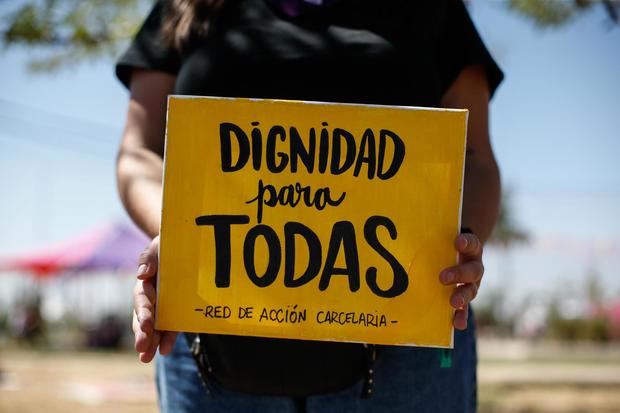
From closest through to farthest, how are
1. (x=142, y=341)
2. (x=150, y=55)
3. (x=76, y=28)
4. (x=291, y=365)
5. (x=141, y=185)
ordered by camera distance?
(x=142, y=341)
(x=291, y=365)
(x=141, y=185)
(x=150, y=55)
(x=76, y=28)

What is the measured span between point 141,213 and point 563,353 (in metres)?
19.8

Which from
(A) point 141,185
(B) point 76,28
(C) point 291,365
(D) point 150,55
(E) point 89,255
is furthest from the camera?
(E) point 89,255

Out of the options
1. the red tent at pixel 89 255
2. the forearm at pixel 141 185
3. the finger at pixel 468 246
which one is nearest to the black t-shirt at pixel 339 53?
the forearm at pixel 141 185

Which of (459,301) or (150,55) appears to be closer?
(459,301)

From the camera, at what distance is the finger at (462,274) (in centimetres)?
110

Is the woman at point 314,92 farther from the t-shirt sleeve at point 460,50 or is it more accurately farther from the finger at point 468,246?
the finger at point 468,246

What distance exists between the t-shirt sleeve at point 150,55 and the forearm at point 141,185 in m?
0.17

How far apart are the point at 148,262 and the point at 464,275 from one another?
478mm

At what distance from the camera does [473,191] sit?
52.1 inches

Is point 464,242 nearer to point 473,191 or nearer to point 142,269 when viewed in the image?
point 473,191

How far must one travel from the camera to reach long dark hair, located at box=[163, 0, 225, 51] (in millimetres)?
1420

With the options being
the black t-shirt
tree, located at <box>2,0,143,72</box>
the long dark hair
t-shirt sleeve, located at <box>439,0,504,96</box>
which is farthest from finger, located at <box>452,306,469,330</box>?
tree, located at <box>2,0,143,72</box>

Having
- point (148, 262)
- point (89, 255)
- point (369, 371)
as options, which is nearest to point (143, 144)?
point (148, 262)

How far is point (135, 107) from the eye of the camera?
4.85ft
